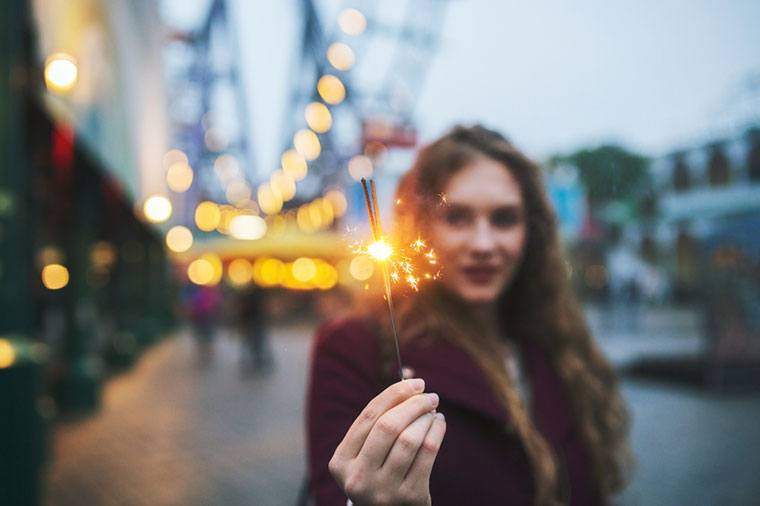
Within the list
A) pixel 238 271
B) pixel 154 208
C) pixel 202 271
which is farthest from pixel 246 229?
pixel 202 271

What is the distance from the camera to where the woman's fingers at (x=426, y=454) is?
29.9 inches

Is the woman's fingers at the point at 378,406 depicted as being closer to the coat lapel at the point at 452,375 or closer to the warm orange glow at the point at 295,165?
the coat lapel at the point at 452,375

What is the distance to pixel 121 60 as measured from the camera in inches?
389

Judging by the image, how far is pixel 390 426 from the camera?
732 millimetres

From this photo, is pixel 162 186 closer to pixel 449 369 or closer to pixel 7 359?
pixel 7 359

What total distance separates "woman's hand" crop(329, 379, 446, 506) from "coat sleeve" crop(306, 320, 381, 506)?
15.8 inches

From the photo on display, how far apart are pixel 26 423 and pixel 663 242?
101 feet

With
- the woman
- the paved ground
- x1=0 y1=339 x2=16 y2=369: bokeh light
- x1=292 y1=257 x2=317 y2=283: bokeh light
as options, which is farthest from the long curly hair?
x1=292 y1=257 x2=317 y2=283: bokeh light

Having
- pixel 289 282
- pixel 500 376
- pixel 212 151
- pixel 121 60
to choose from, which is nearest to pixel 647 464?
pixel 500 376

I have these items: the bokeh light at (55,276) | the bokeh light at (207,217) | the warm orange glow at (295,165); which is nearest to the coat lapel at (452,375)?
the bokeh light at (55,276)

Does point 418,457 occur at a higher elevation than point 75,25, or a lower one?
lower

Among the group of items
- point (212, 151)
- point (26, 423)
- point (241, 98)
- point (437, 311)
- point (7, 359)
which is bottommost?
point (26, 423)

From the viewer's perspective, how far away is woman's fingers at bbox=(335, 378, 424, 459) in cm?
74

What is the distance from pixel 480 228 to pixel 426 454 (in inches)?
26.8
